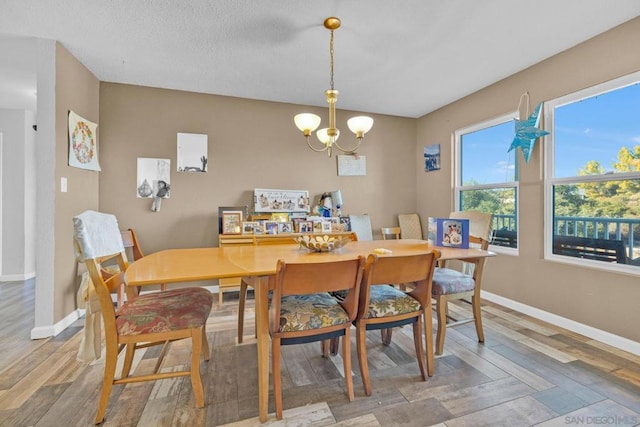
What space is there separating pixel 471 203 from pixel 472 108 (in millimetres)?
1154

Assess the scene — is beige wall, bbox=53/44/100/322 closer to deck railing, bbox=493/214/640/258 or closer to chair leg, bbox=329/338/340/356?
chair leg, bbox=329/338/340/356

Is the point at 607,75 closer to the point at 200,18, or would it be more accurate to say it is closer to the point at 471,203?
the point at 471,203

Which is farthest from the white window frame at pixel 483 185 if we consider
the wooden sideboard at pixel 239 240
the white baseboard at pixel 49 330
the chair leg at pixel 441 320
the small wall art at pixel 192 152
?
the white baseboard at pixel 49 330

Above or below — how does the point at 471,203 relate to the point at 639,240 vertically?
above

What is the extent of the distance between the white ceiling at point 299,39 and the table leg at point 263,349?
189 centimetres

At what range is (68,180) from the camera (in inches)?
103

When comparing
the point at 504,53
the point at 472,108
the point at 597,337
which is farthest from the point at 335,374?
the point at 472,108

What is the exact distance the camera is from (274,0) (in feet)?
6.38

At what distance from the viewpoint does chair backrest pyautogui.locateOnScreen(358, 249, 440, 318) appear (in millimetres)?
1562

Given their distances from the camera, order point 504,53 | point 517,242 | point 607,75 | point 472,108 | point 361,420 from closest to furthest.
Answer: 1. point 361,420
2. point 607,75
3. point 504,53
4. point 517,242
5. point 472,108

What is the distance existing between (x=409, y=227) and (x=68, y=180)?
4.01 meters

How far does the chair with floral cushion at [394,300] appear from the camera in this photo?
1581mm

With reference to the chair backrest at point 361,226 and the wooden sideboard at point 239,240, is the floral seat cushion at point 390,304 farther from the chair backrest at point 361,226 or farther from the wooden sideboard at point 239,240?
the chair backrest at point 361,226

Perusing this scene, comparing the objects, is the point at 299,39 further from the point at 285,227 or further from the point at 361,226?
the point at 361,226
